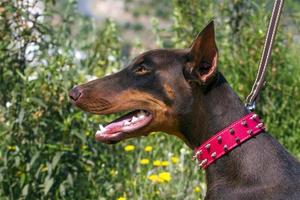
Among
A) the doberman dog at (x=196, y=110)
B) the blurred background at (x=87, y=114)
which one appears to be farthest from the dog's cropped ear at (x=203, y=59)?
the blurred background at (x=87, y=114)

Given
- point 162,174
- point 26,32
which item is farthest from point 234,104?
point 26,32

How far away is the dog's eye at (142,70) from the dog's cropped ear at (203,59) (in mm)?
248

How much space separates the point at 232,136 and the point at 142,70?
2.10ft

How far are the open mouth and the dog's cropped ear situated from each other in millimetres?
325

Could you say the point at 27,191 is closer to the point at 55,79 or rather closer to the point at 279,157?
the point at 55,79

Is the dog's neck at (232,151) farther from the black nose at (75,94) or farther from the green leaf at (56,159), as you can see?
the green leaf at (56,159)

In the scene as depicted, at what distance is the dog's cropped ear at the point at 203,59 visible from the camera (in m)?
4.25

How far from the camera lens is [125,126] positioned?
14.7 ft

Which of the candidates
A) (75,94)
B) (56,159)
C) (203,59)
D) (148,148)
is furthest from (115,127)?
(148,148)

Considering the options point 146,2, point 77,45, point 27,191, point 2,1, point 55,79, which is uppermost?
point 2,1

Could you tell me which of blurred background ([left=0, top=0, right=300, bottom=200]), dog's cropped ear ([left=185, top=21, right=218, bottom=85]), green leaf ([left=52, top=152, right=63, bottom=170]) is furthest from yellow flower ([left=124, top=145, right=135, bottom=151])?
dog's cropped ear ([left=185, top=21, right=218, bottom=85])

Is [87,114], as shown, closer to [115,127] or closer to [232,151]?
[115,127]

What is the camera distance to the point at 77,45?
856cm

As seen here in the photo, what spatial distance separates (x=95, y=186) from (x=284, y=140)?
1.64m
